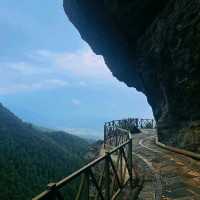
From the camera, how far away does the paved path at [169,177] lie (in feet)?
26.1

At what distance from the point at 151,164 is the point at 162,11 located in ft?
33.3

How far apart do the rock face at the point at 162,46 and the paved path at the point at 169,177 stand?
1.62 m

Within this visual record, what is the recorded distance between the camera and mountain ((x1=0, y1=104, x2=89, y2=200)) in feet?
234

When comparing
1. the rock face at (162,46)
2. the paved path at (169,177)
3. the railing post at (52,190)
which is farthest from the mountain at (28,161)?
the railing post at (52,190)

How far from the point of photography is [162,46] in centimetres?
1753

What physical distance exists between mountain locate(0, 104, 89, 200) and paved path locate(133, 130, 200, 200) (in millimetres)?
57858

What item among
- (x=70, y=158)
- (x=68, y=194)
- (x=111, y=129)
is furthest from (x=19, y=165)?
(x=111, y=129)

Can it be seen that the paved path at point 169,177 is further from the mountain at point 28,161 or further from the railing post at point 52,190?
the mountain at point 28,161

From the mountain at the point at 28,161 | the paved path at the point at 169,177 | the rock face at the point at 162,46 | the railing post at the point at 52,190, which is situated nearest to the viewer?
the railing post at the point at 52,190

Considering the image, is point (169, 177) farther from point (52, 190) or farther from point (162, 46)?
point (162, 46)

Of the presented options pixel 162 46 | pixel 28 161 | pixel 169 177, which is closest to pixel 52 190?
pixel 169 177

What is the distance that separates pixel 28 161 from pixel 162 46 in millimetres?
78466

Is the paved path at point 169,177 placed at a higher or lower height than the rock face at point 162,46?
lower

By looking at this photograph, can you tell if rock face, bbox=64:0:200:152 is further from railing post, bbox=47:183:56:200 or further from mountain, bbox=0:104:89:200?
mountain, bbox=0:104:89:200
